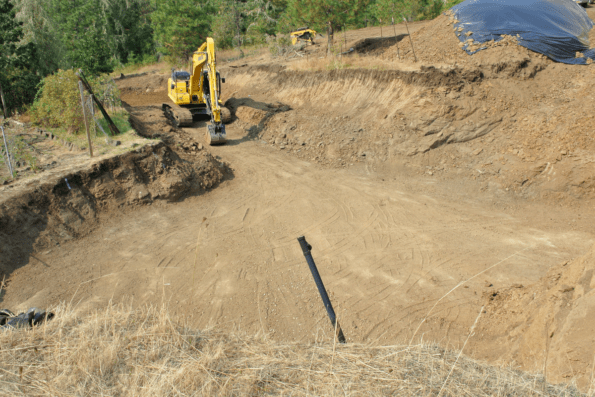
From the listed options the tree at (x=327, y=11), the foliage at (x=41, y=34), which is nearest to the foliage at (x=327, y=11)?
the tree at (x=327, y=11)

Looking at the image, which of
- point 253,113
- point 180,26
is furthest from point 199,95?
point 180,26

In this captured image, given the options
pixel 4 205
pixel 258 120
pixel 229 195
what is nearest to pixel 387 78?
pixel 258 120

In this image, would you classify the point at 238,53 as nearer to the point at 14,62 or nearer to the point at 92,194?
the point at 14,62

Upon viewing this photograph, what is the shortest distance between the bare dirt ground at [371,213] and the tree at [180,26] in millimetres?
17981

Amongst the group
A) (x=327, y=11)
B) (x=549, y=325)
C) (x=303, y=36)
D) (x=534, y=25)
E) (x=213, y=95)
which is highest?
(x=327, y=11)

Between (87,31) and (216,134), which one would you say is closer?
(216,134)

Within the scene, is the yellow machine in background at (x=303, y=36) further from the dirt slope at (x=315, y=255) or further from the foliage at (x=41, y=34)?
the dirt slope at (x=315, y=255)

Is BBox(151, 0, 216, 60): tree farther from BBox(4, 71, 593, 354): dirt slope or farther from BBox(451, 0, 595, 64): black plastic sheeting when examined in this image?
BBox(4, 71, 593, 354): dirt slope

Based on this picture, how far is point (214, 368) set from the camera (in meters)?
3.29

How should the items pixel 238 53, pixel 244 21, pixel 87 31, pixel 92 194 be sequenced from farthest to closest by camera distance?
pixel 244 21 < pixel 238 53 < pixel 87 31 < pixel 92 194

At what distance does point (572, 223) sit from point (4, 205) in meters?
13.3

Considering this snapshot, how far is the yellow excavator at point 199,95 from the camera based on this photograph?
13992 millimetres

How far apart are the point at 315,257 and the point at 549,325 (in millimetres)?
4437

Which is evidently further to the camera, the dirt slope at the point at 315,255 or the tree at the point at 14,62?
the tree at the point at 14,62
